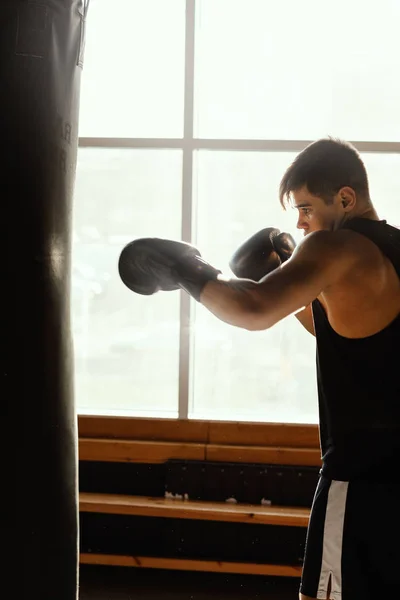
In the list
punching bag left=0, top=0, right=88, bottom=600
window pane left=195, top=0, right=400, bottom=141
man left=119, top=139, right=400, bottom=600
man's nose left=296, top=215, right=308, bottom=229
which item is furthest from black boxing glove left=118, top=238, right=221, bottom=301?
window pane left=195, top=0, right=400, bottom=141

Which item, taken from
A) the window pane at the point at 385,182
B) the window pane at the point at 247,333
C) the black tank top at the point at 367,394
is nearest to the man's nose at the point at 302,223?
the black tank top at the point at 367,394

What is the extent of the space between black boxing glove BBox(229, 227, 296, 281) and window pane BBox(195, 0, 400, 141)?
179cm

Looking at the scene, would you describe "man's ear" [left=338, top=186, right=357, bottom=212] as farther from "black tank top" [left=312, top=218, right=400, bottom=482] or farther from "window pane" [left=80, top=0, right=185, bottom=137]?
"window pane" [left=80, top=0, right=185, bottom=137]

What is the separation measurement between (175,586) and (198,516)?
0.33m

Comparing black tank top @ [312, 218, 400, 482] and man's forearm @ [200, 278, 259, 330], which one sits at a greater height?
man's forearm @ [200, 278, 259, 330]

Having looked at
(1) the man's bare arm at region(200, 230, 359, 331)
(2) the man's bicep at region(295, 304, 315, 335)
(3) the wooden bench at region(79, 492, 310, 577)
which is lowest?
(3) the wooden bench at region(79, 492, 310, 577)

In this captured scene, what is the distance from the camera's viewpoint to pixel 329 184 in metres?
1.53

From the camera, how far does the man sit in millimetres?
1385

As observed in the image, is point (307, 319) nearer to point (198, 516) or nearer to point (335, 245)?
point (335, 245)

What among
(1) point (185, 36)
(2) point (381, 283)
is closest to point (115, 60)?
(1) point (185, 36)

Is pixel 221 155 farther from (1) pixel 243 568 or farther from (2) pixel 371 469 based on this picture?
(2) pixel 371 469

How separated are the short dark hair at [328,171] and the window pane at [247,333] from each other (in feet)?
6.91

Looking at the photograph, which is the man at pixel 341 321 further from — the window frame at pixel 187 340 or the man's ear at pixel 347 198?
the window frame at pixel 187 340

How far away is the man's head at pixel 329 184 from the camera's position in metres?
1.53
